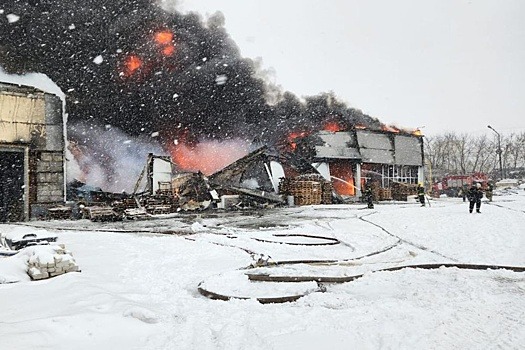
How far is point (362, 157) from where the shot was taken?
3653 cm

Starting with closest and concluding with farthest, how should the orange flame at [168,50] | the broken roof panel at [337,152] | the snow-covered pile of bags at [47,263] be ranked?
the snow-covered pile of bags at [47,263], the broken roof panel at [337,152], the orange flame at [168,50]

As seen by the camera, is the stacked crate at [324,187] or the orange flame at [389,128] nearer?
the stacked crate at [324,187]

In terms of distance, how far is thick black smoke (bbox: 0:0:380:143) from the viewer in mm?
36250

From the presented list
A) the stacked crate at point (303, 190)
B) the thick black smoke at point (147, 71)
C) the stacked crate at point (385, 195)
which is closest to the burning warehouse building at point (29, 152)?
the stacked crate at point (303, 190)

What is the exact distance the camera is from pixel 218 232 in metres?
12.6

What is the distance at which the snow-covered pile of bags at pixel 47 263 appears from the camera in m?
6.01

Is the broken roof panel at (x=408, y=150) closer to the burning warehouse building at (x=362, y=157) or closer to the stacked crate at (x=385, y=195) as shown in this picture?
the burning warehouse building at (x=362, y=157)

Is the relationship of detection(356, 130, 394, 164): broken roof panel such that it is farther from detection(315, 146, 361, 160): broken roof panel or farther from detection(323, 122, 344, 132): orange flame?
detection(323, 122, 344, 132): orange flame

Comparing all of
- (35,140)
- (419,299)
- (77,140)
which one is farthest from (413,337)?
(77,140)

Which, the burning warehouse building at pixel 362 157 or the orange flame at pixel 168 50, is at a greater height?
the orange flame at pixel 168 50

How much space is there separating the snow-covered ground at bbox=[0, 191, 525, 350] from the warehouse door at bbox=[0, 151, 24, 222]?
12.6m

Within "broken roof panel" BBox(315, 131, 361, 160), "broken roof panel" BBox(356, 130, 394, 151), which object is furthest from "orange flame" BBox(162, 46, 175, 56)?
"broken roof panel" BBox(356, 130, 394, 151)

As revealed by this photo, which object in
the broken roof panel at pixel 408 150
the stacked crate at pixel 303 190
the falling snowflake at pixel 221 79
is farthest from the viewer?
the falling snowflake at pixel 221 79

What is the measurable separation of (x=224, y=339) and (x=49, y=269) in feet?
11.9
